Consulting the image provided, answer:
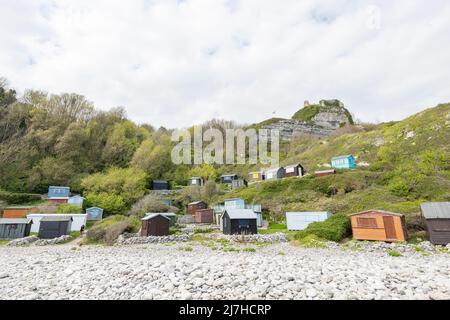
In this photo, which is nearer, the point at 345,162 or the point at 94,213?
the point at 94,213

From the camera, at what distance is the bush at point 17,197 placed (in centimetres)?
3445

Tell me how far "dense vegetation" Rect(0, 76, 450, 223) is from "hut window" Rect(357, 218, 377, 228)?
5.48 metres

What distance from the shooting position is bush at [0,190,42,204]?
113ft

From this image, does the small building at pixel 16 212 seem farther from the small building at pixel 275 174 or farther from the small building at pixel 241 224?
the small building at pixel 275 174

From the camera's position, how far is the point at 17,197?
1394 inches

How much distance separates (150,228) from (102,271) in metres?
13.8

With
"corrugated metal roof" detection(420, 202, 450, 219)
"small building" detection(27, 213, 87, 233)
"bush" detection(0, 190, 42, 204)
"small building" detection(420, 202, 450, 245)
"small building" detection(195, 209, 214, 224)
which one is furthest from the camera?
"small building" detection(195, 209, 214, 224)

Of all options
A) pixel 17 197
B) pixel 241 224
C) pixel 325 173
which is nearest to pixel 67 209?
pixel 17 197

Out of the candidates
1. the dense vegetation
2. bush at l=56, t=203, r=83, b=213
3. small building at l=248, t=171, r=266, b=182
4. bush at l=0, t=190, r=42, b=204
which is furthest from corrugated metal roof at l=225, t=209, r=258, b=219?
bush at l=0, t=190, r=42, b=204

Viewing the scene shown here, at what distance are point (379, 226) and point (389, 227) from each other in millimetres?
659

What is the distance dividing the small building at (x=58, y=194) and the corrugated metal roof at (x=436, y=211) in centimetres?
4718

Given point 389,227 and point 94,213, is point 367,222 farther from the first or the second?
point 94,213

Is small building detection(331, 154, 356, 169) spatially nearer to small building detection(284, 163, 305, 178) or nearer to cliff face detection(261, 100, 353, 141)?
small building detection(284, 163, 305, 178)
